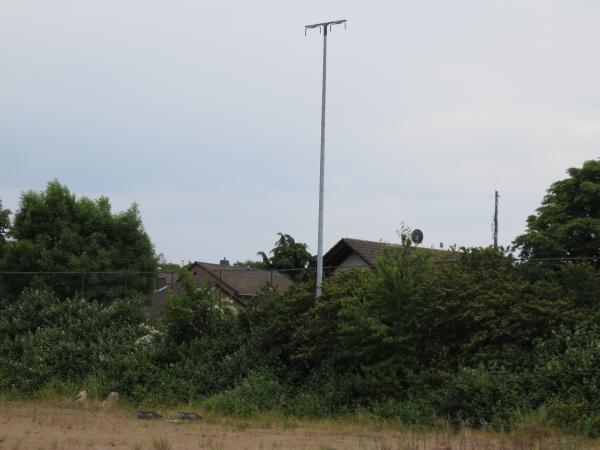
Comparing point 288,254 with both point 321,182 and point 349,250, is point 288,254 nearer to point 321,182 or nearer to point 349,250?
point 349,250

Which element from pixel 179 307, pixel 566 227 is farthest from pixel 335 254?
pixel 179 307

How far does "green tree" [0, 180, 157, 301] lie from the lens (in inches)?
1304

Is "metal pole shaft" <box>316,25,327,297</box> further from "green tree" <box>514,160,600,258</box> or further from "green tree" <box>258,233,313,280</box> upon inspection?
"green tree" <box>258,233,313,280</box>

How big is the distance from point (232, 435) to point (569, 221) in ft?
70.9

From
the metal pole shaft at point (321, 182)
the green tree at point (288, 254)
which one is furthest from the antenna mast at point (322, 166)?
the green tree at point (288, 254)

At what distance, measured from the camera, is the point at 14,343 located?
26.0 meters

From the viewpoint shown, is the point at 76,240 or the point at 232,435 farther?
the point at 76,240

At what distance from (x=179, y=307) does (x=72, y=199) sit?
13.6 meters

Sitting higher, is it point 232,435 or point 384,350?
point 384,350

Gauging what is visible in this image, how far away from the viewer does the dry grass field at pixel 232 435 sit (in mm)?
13680

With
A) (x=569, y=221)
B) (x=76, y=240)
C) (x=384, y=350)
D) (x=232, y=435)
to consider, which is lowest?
(x=232, y=435)

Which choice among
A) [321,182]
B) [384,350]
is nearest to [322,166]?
[321,182]

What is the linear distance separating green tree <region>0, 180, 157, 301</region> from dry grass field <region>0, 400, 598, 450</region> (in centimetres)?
1356

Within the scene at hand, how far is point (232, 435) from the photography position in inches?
622
